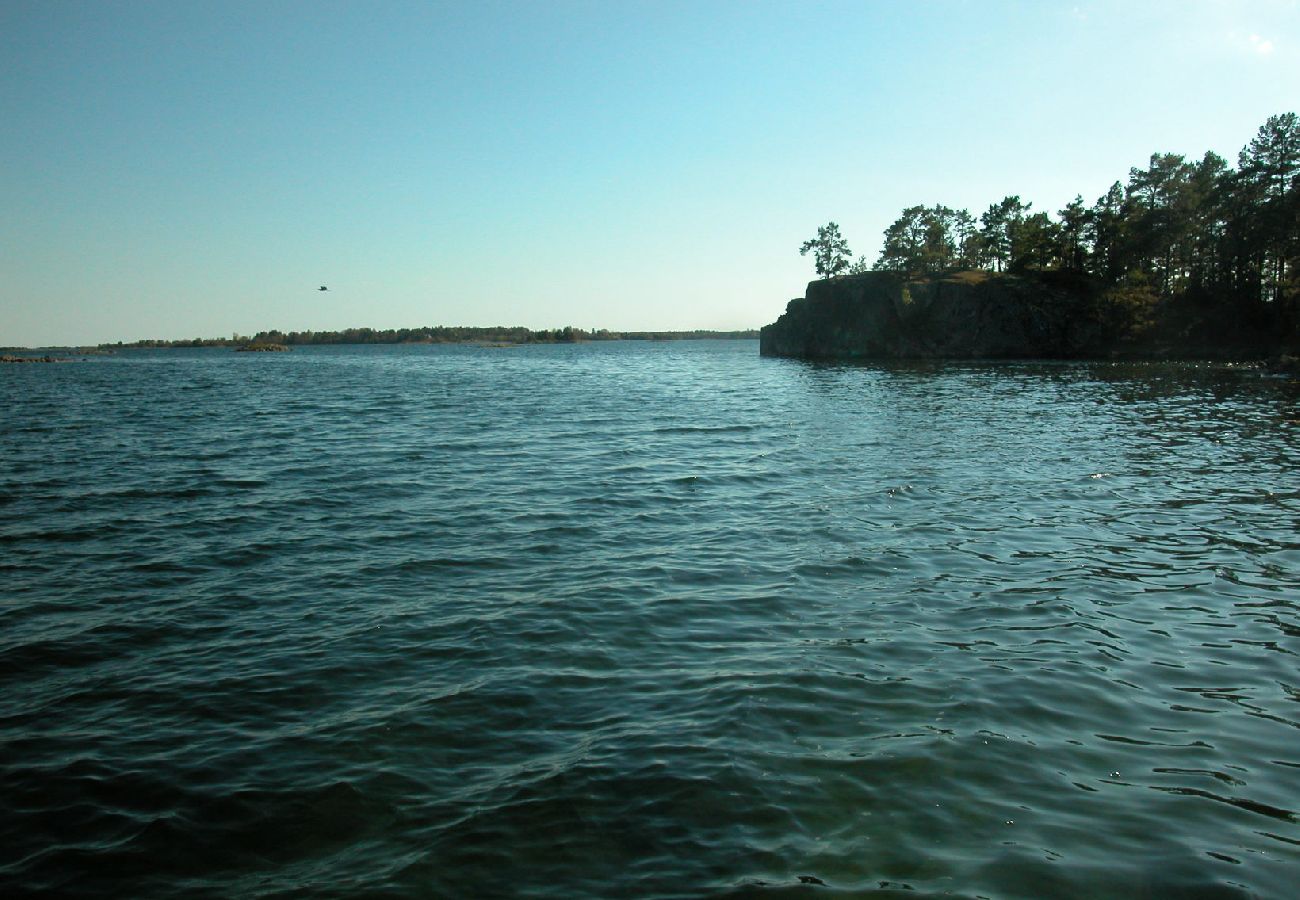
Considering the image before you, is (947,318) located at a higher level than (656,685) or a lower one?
higher

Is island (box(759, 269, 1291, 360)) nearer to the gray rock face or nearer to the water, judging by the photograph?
the gray rock face

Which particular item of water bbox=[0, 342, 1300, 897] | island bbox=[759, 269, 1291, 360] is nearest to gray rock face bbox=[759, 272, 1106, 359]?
island bbox=[759, 269, 1291, 360]

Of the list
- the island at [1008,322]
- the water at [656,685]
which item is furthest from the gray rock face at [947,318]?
the water at [656,685]

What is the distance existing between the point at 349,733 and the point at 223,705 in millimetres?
1883

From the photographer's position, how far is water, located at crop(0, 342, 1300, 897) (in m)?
6.16

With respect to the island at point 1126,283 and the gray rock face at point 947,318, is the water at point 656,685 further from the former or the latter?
the gray rock face at point 947,318

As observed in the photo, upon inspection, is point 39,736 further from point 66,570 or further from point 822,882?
point 822,882

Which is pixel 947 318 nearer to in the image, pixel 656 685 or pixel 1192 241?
pixel 1192 241

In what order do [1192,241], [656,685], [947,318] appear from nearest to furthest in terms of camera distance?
[656,685]
[1192,241]
[947,318]

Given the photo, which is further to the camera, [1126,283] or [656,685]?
[1126,283]

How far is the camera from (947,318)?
107562mm

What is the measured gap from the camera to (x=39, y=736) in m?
8.30

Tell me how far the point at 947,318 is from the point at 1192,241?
28.8m

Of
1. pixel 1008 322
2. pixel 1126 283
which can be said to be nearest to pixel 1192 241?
pixel 1126 283
